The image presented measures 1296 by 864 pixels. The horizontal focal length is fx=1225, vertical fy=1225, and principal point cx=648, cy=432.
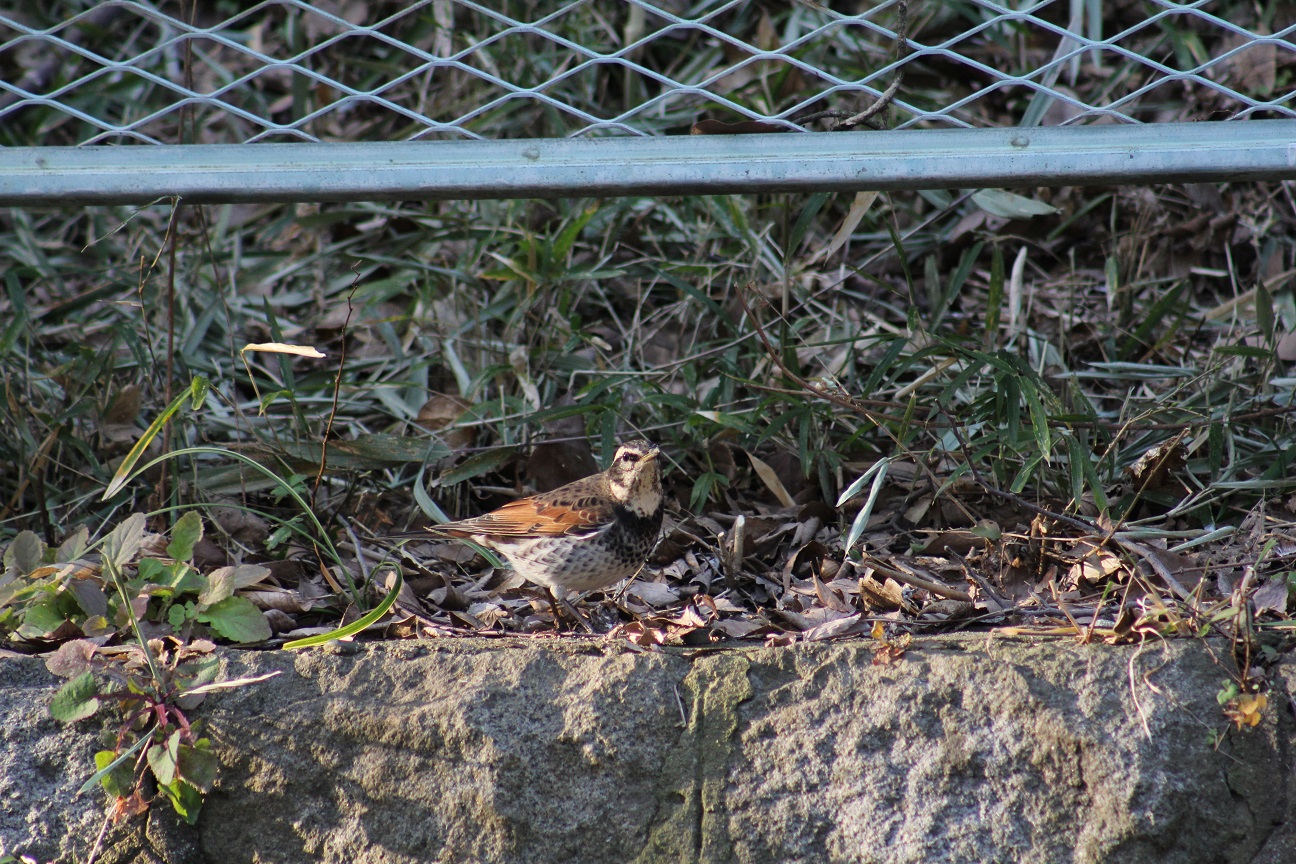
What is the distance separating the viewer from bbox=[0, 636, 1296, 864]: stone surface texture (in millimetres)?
3096

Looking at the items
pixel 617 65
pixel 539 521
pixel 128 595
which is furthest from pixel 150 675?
pixel 617 65

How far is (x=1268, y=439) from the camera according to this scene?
15.9 feet

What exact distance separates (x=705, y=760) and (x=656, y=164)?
167 cm

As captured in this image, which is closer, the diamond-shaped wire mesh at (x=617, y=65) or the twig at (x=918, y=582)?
the twig at (x=918, y=582)

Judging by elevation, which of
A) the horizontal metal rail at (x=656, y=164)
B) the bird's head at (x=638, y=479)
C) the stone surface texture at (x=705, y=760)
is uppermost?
the horizontal metal rail at (x=656, y=164)

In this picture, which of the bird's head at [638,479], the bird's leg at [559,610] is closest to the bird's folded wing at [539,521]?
the bird's head at [638,479]

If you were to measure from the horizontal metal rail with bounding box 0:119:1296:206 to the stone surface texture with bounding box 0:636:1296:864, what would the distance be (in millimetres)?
1307

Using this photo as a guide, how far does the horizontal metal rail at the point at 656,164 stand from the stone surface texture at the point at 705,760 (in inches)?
51.4

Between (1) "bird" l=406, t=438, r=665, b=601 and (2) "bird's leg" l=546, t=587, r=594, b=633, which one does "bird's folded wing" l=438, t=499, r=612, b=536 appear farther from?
(2) "bird's leg" l=546, t=587, r=594, b=633

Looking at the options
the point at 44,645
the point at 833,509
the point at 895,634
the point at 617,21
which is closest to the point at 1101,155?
the point at 895,634

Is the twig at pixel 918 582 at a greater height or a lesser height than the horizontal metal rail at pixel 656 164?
lesser

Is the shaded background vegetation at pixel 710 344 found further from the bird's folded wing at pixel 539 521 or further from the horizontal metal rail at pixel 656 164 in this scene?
the horizontal metal rail at pixel 656 164

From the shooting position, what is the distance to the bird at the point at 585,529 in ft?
14.6

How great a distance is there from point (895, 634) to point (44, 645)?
8.38 feet
